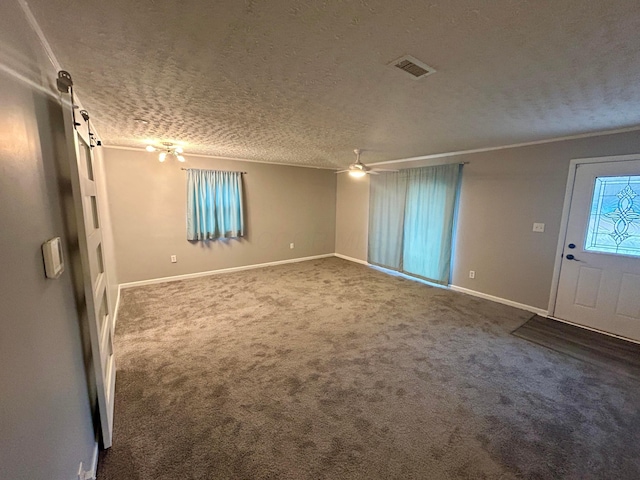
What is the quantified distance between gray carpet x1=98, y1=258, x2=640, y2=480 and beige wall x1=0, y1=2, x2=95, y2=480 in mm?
649

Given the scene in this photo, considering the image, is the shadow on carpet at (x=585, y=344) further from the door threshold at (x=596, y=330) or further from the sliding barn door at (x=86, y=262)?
the sliding barn door at (x=86, y=262)

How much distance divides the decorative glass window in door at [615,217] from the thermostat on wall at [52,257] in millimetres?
4636

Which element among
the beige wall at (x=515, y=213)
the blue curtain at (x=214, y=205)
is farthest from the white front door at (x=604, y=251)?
the blue curtain at (x=214, y=205)

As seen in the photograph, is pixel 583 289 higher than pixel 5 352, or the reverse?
pixel 5 352

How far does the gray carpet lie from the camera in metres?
1.57

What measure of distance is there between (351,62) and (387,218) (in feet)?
13.6

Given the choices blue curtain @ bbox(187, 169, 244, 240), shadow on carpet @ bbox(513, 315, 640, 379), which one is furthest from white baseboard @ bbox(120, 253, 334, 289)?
shadow on carpet @ bbox(513, 315, 640, 379)

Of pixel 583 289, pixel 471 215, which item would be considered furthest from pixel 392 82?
pixel 583 289

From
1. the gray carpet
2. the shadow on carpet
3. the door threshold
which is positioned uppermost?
the door threshold

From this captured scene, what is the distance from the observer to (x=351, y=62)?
1497 millimetres

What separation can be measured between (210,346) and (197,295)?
159 cm

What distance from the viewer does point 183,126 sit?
293 cm

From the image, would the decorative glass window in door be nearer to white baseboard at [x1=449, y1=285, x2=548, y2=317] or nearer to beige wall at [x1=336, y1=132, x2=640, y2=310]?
beige wall at [x1=336, y1=132, x2=640, y2=310]

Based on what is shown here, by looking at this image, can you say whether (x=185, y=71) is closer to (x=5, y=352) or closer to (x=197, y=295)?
(x=5, y=352)
